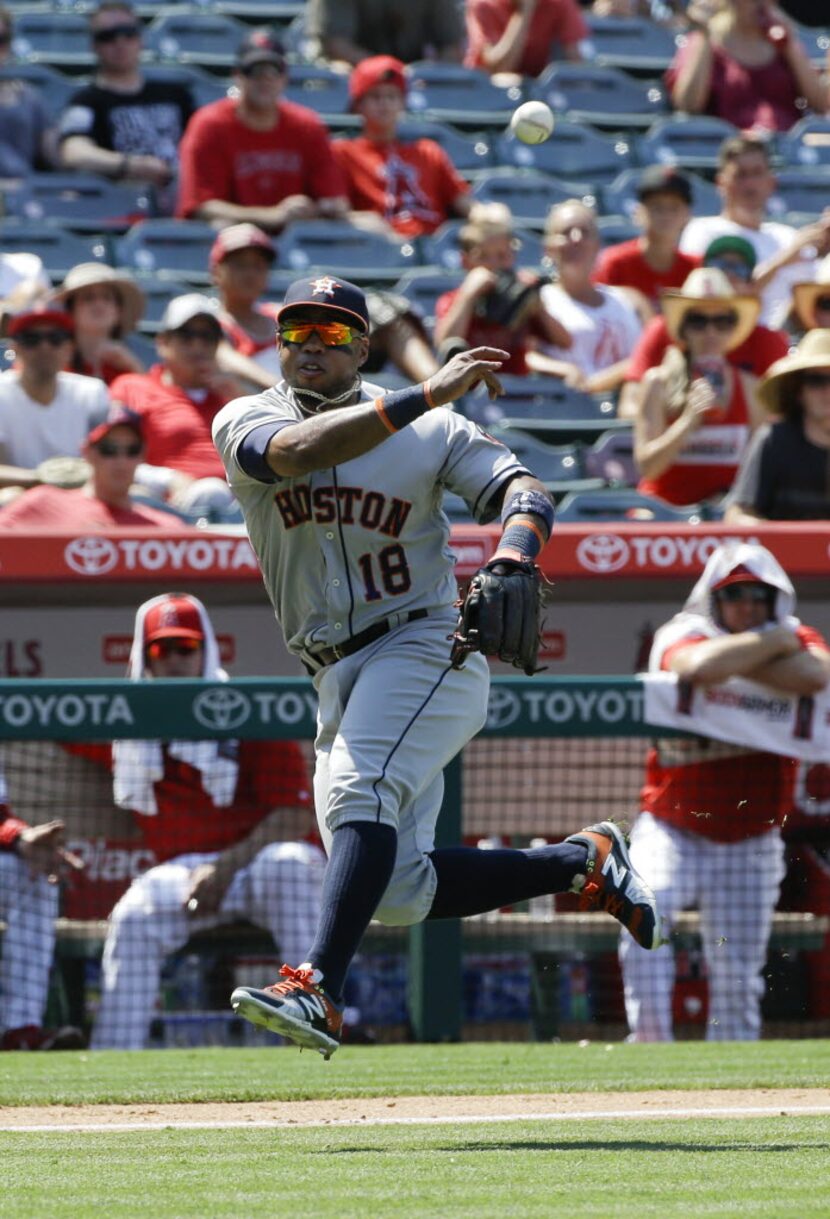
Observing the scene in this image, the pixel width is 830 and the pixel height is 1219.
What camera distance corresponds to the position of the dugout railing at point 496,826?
248 inches

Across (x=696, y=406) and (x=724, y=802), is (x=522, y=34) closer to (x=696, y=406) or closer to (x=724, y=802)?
(x=696, y=406)

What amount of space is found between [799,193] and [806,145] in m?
0.62

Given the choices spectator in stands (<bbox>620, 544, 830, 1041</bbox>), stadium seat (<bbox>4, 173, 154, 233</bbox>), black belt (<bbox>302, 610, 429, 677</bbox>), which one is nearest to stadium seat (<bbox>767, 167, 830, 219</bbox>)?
stadium seat (<bbox>4, 173, 154, 233</bbox>)

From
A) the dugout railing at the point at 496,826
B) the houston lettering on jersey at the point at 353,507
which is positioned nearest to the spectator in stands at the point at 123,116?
the dugout railing at the point at 496,826

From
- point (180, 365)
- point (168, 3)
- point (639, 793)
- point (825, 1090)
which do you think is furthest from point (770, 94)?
point (825, 1090)

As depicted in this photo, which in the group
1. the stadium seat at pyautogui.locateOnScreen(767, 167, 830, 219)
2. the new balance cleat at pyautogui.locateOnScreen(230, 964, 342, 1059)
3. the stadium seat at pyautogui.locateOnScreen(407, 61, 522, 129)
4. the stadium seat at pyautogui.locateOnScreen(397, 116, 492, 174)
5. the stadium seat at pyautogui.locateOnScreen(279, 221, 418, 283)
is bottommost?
the new balance cleat at pyautogui.locateOnScreen(230, 964, 342, 1059)

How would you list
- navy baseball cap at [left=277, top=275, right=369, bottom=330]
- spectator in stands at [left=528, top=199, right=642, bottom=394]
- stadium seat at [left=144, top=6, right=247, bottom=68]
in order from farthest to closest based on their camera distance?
stadium seat at [left=144, top=6, right=247, bottom=68] → spectator in stands at [left=528, top=199, right=642, bottom=394] → navy baseball cap at [left=277, top=275, right=369, bottom=330]

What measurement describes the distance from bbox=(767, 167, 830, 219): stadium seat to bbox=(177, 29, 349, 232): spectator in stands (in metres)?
2.76

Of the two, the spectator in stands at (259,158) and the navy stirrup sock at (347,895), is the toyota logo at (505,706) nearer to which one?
the navy stirrup sock at (347,895)

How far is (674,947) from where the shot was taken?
6.49 m

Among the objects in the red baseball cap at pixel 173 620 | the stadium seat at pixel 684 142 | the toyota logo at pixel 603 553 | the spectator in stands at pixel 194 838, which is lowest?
the spectator in stands at pixel 194 838

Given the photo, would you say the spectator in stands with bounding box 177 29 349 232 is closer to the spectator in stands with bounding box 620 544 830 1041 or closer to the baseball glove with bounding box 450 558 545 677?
the spectator in stands with bounding box 620 544 830 1041

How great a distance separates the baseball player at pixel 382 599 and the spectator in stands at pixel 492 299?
4378 millimetres

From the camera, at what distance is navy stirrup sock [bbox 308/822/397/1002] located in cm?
400
